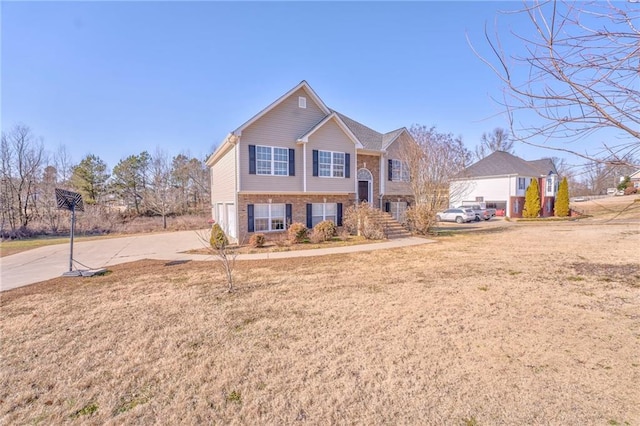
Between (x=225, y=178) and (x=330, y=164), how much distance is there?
6.43m

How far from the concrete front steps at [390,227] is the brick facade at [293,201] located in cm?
218

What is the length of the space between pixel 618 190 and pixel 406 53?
1096cm

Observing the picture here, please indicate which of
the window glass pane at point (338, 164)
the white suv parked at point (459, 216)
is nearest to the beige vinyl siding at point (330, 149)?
the window glass pane at point (338, 164)

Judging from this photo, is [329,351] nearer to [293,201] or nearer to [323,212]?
[293,201]

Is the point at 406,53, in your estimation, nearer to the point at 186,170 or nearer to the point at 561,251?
the point at 561,251

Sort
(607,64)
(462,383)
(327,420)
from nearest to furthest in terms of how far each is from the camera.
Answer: (607,64)
(327,420)
(462,383)

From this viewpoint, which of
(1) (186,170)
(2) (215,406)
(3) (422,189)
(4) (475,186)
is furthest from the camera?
(1) (186,170)

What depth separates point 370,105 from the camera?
60.6 ft

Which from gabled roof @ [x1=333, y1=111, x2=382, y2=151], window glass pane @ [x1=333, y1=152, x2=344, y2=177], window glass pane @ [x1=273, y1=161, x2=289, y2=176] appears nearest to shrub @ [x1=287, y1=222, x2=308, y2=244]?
window glass pane @ [x1=273, y1=161, x2=289, y2=176]

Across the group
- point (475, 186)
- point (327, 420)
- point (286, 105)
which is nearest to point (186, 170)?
point (286, 105)

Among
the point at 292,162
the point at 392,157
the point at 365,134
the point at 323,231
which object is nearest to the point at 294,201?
the point at 292,162

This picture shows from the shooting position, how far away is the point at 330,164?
1590 centimetres

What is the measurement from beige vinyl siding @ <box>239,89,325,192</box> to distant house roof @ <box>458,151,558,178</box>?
76.4 ft

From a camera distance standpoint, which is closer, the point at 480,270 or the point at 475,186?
the point at 480,270
